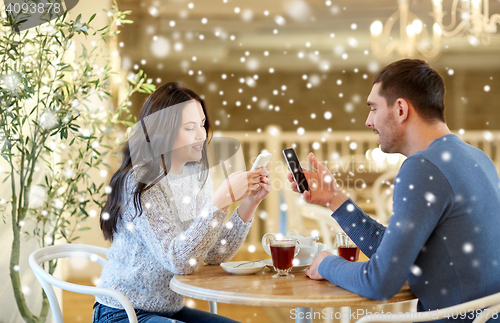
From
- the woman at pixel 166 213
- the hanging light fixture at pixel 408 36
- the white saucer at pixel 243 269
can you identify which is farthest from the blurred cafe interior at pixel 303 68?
the white saucer at pixel 243 269

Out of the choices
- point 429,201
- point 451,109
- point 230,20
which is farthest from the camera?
point 451,109

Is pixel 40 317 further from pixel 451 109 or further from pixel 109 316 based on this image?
pixel 451 109

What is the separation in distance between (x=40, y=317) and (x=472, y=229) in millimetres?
1705

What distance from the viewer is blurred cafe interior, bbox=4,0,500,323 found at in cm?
304

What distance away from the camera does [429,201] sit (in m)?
0.82

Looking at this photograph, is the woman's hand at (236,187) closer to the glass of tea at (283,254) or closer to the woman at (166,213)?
the woman at (166,213)

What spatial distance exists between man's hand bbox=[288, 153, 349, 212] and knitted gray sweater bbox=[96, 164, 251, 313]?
0.21 m

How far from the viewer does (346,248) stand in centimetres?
110

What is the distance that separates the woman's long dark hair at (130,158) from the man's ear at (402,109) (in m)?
0.57

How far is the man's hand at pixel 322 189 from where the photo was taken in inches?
43.9

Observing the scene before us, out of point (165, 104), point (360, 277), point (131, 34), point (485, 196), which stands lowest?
Answer: point (360, 277)

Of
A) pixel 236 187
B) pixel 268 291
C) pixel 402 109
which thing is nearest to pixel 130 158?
pixel 236 187

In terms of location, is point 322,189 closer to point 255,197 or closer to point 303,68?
point 255,197

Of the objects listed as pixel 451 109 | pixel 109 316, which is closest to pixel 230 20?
pixel 451 109
